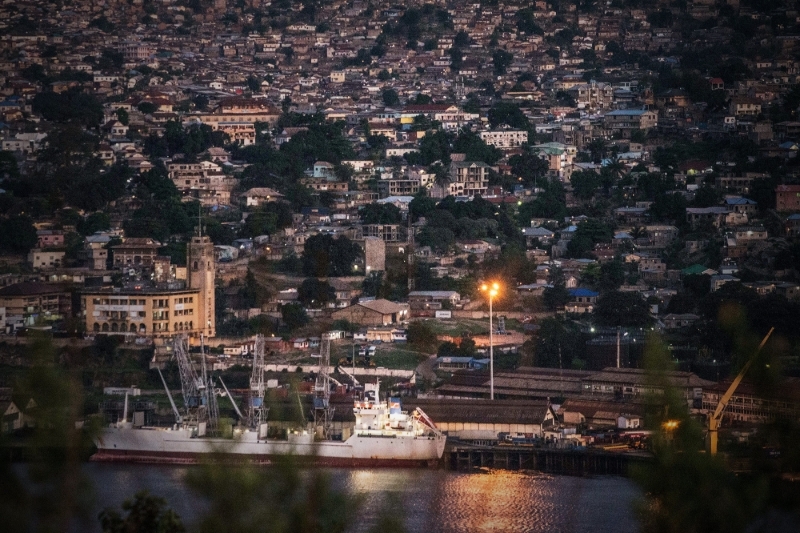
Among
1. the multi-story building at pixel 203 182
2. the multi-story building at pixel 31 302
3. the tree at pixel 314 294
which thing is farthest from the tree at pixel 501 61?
the multi-story building at pixel 31 302

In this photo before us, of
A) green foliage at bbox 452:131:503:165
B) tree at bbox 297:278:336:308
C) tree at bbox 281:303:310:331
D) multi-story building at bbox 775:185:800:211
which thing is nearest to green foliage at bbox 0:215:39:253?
tree at bbox 297:278:336:308

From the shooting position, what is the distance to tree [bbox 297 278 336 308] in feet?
73.1

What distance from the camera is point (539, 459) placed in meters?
17.2

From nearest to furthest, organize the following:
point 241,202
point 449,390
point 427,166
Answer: point 449,390 < point 241,202 < point 427,166

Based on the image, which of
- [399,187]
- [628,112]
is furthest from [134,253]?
[628,112]

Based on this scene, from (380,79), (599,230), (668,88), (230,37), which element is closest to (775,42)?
(668,88)

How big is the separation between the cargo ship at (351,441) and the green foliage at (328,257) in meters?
5.21

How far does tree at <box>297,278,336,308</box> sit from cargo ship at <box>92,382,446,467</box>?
13.8 ft

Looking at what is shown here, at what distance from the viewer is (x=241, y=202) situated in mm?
27031

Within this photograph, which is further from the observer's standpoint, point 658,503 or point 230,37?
point 230,37

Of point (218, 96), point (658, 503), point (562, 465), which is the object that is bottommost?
point (562, 465)

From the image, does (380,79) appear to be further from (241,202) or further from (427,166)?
(241,202)

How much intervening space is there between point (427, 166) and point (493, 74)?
8533 mm

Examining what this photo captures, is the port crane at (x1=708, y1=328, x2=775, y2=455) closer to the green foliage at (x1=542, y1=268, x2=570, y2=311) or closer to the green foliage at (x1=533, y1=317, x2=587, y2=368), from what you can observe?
the green foliage at (x1=533, y1=317, x2=587, y2=368)
